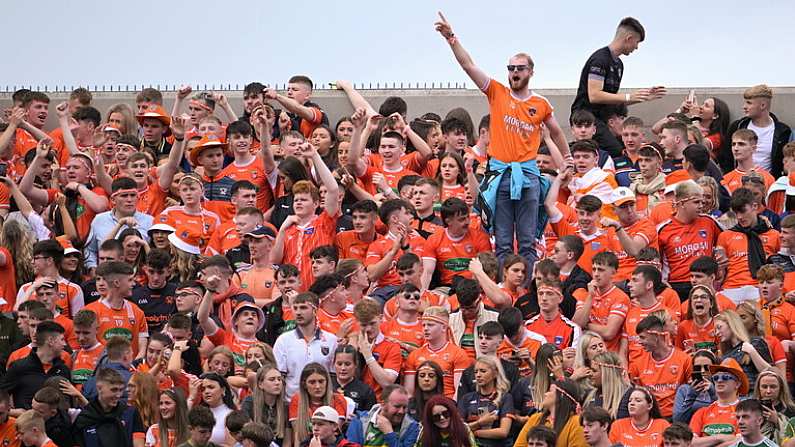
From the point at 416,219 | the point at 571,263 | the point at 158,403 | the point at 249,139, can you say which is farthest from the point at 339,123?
the point at 158,403

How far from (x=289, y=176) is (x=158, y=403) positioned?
163 inches

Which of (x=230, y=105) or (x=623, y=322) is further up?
(x=230, y=105)

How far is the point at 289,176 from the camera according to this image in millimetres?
21484

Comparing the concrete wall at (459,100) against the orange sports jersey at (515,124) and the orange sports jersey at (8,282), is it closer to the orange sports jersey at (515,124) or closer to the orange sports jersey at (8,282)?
the orange sports jersey at (515,124)

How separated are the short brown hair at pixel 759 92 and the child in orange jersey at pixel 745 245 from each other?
308 centimetres

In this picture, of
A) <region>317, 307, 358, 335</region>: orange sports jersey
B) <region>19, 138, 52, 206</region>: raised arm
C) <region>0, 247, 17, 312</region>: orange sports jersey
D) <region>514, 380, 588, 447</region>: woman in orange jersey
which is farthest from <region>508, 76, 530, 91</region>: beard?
<region>0, 247, 17, 312</region>: orange sports jersey

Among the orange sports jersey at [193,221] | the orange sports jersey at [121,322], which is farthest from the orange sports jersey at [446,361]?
the orange sports jersey at [193,221]

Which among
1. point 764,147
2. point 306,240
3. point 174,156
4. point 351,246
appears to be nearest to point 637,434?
point 351,246

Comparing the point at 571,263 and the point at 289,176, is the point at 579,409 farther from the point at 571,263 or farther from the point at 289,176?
the point at 289,176

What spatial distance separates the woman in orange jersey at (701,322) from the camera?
18656 millimetres

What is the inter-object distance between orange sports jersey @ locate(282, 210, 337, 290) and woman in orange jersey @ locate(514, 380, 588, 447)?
3.73 metres

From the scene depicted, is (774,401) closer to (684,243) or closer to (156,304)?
(684,243)

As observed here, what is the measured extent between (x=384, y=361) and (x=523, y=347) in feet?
4.01

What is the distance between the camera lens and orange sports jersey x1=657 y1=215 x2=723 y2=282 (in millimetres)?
20172
